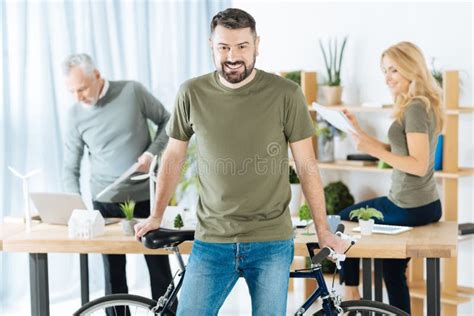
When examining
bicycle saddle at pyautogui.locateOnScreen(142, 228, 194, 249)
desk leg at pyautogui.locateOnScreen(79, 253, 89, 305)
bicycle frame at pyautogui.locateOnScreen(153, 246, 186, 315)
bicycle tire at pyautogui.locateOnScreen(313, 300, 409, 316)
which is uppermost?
bicycle saddle at pyautogui.locateOnScreen(142, 228, 194, 249)

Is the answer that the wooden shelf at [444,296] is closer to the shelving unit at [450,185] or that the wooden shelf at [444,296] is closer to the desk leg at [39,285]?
the shelving unit at [450,185]

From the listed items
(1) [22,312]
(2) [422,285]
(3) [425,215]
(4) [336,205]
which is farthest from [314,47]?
(1) [22,312]

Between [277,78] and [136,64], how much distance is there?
10.3ft

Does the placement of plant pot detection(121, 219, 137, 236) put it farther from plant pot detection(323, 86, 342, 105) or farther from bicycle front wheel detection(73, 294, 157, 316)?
plant pot detection(323, 86, 342, 105)

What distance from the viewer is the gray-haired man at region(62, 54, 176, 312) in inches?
176

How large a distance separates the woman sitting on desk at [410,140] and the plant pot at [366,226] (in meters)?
0.34

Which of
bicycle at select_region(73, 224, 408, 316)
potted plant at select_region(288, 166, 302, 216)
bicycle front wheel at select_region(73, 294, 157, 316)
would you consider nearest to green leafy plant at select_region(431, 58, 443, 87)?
potted plant at select_region(288, 166, 302, 216)

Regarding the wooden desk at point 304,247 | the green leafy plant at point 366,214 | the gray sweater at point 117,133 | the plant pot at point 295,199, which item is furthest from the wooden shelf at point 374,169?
the gray sweater at point 117,133

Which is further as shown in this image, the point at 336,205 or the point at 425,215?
the point at 336,205

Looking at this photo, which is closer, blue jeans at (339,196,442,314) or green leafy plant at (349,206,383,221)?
green leafy plant at (349,206,383,221)

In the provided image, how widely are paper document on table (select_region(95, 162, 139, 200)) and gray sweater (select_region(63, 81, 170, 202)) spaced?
4 centimetres

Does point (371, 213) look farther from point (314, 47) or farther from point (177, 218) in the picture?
point (314, 47)

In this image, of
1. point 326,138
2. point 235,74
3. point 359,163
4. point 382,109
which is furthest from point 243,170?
point 326,138

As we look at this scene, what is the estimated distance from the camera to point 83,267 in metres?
4.33
